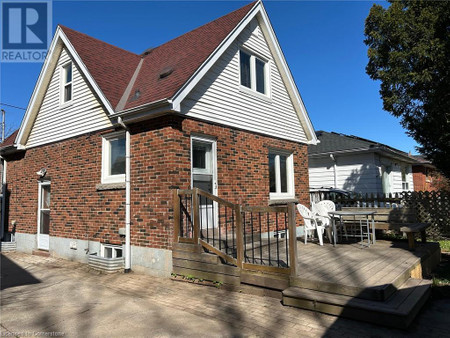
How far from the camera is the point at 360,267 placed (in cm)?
530

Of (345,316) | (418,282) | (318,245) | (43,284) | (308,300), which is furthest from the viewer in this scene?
(318,245)

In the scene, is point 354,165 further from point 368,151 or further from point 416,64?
point 416,64

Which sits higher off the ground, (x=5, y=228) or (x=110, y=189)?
(x=110, y=189)

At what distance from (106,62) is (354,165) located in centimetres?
1132

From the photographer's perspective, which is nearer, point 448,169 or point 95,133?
point 95,133

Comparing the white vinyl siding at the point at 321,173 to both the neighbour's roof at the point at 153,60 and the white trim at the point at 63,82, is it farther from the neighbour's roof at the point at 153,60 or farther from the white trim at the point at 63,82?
the white trim at the point at 63,82

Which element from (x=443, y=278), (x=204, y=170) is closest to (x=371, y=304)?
(x=443, y=278)

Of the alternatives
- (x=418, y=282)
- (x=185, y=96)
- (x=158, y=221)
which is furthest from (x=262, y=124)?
(x=418, y=282)

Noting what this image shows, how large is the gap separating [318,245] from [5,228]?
11521mm

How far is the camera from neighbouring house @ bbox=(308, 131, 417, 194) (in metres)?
14.0

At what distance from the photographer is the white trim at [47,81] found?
8.07 meters

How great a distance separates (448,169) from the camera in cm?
1077

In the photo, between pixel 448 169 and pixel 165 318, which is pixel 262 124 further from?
pixel 448 169

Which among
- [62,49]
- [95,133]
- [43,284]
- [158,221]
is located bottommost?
[43,284]
